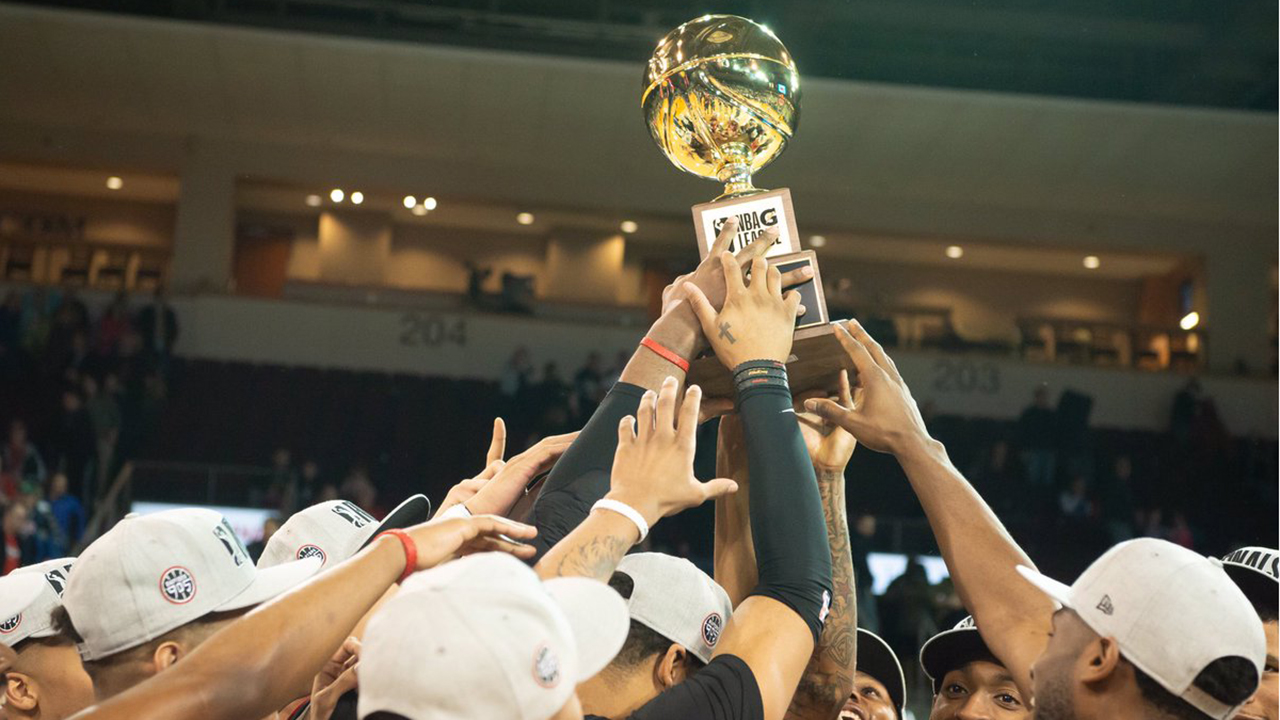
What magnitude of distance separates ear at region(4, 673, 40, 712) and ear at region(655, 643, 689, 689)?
1125 millimetres

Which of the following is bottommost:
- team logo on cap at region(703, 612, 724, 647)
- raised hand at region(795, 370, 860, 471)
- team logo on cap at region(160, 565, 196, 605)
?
team logo on cap at region(703, 612, 724, 647)

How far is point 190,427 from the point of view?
1243 centimetres

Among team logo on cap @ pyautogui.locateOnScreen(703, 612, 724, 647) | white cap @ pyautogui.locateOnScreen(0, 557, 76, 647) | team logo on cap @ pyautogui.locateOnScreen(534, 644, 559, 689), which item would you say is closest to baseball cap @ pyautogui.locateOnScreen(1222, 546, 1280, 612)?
team logo on cap @ pyautogui.locateOnScreen(703, 612, 724, 647)

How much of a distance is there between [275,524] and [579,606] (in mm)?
6372

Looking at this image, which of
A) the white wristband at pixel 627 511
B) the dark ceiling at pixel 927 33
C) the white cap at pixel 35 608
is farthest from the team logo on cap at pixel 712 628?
the dark ceiling at pixel 927 33

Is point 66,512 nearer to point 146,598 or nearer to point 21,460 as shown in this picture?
point 21,460

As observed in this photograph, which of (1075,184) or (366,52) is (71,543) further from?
(1075,184)

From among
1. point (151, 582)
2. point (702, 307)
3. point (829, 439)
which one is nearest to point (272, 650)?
point (151, 582)

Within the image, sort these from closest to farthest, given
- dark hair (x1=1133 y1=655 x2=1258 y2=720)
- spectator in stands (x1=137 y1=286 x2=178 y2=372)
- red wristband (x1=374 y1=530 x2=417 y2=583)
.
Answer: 1. dark hair (x1=1133 y1=655 x2=1258 y2=720)
2. red wristband (x1=374 y1=530 x2=417 y2=583)
3. spectator in stands (x1=137 y1=286 x2=178 y2=372)

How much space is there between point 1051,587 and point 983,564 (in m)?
0.25

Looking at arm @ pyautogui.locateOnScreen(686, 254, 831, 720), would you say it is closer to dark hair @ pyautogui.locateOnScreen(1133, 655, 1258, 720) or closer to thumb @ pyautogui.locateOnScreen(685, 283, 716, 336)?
thumb @ pyautogui.locateOnScreen(685, 283, 716, 336)

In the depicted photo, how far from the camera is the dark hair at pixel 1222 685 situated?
1.66 meters

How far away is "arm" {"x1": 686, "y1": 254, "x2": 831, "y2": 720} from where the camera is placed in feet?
5.74

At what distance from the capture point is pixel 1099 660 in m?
1.74
